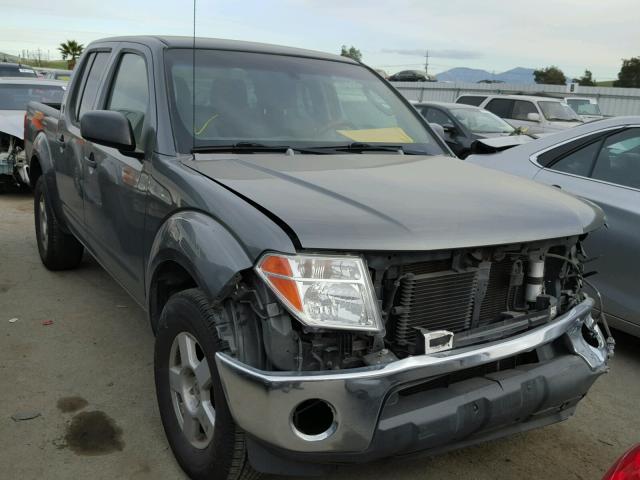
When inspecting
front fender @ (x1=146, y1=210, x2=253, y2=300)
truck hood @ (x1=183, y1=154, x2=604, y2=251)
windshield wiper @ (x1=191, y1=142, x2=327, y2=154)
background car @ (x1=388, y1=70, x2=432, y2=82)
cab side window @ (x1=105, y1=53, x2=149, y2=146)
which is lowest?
front fender @ (x1=146, y1=210, x2=253, y2=300)

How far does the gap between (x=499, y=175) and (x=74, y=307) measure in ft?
10.2

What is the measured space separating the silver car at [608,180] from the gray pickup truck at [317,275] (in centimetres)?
116

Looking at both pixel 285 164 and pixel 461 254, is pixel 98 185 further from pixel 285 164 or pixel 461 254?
pixel 461 254

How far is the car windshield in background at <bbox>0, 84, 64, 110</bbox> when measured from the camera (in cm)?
915

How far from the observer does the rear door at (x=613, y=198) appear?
12.3ft

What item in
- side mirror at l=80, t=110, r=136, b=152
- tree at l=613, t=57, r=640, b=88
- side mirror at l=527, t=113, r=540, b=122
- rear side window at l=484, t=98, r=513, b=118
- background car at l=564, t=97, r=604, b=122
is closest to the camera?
side mirror at l=80, t=110, r=136, b=152

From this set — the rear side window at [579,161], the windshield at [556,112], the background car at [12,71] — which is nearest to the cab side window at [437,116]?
the windshield at [556,112]

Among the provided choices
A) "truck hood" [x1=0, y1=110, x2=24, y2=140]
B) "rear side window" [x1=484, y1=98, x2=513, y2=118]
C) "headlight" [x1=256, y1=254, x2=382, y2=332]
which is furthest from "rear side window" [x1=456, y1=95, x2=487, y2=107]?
"headlight" [x1=256, y1=254, x2=382, y2=332]

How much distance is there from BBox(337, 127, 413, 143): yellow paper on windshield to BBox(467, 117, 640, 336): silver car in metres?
1.29

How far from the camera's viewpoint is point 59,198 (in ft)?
15.2

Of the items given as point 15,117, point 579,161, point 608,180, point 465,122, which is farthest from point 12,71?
point 608,180

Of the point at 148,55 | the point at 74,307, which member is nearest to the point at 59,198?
the point at 74,307

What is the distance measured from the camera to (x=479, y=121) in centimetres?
1150

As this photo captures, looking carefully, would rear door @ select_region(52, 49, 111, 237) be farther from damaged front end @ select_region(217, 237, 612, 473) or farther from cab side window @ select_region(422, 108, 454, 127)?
cab side window @ select_region(422, 108, 454, 127)
